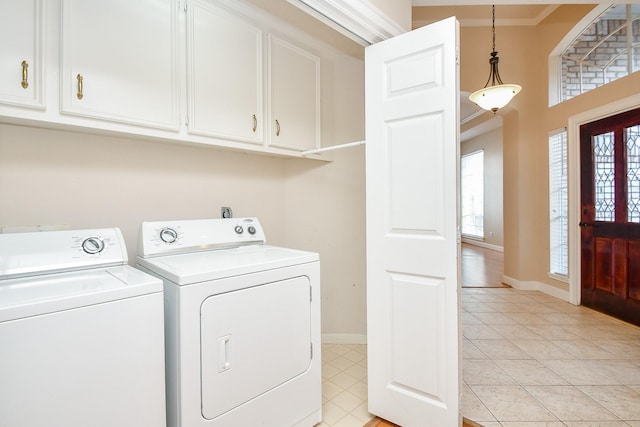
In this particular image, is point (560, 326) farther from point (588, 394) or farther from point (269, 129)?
point (269, 129)

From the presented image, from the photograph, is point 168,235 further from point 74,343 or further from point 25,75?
point 25,75

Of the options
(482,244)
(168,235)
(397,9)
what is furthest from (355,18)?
(482,244)

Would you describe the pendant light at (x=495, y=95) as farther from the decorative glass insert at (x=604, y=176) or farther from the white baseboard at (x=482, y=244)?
the white baseboard at (x=482, y=244)

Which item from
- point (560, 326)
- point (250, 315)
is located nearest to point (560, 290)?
point (560, 326)

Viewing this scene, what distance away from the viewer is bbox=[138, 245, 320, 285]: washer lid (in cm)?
120

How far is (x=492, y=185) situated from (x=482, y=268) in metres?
2.70

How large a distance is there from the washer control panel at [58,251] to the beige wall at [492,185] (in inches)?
294

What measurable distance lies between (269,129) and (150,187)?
2.71ft

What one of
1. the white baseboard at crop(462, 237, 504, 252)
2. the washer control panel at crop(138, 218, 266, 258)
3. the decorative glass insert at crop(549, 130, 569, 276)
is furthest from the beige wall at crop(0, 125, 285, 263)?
the white baseboard at crop(462, 237, 504, 252)

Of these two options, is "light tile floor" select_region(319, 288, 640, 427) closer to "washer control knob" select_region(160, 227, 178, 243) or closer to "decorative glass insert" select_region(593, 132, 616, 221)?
"decorative glass insert" select_region(593, 132, 616, 221)

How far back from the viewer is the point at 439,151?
56.3 inches

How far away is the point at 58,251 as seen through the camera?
1271 millimetres

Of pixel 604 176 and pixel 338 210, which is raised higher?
pixel 604 176

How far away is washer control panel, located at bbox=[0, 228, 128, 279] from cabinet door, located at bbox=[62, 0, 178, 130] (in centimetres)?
54
